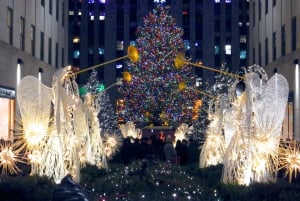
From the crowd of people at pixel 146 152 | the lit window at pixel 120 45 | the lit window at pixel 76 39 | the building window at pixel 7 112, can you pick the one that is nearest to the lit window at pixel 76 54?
the lit window at pixel 76 39

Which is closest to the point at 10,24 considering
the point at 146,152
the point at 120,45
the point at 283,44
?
the point at 146,152

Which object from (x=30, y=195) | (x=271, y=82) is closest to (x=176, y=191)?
(x=271, y=82)

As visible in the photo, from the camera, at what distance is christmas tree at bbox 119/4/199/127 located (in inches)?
1610

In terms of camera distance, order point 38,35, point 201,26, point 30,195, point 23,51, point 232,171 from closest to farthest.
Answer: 1. point 30,195
2. point 232,171
3. point 23,51
4. point 38,35
5. point 201,26

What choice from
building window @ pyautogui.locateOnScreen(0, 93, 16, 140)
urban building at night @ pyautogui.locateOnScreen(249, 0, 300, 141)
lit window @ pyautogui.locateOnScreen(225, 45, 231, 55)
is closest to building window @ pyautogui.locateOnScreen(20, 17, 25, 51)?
building window @ pyautogui.locateOnScreen(0, 93, 16, 140)

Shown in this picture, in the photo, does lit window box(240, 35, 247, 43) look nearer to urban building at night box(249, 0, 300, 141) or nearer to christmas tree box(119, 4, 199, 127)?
urban building at night box(249, 0, 300, 141)

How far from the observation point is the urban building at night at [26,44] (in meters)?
27.4

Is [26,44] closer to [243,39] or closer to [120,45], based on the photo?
[120,45]

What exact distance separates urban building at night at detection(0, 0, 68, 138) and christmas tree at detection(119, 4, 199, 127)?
591 cm

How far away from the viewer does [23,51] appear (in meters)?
30.8

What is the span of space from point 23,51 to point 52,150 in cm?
1937

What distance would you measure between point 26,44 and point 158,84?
11824mm

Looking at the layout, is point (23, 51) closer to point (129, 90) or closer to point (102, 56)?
point (129, 90)

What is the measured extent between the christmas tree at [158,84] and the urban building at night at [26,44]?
591 cm
